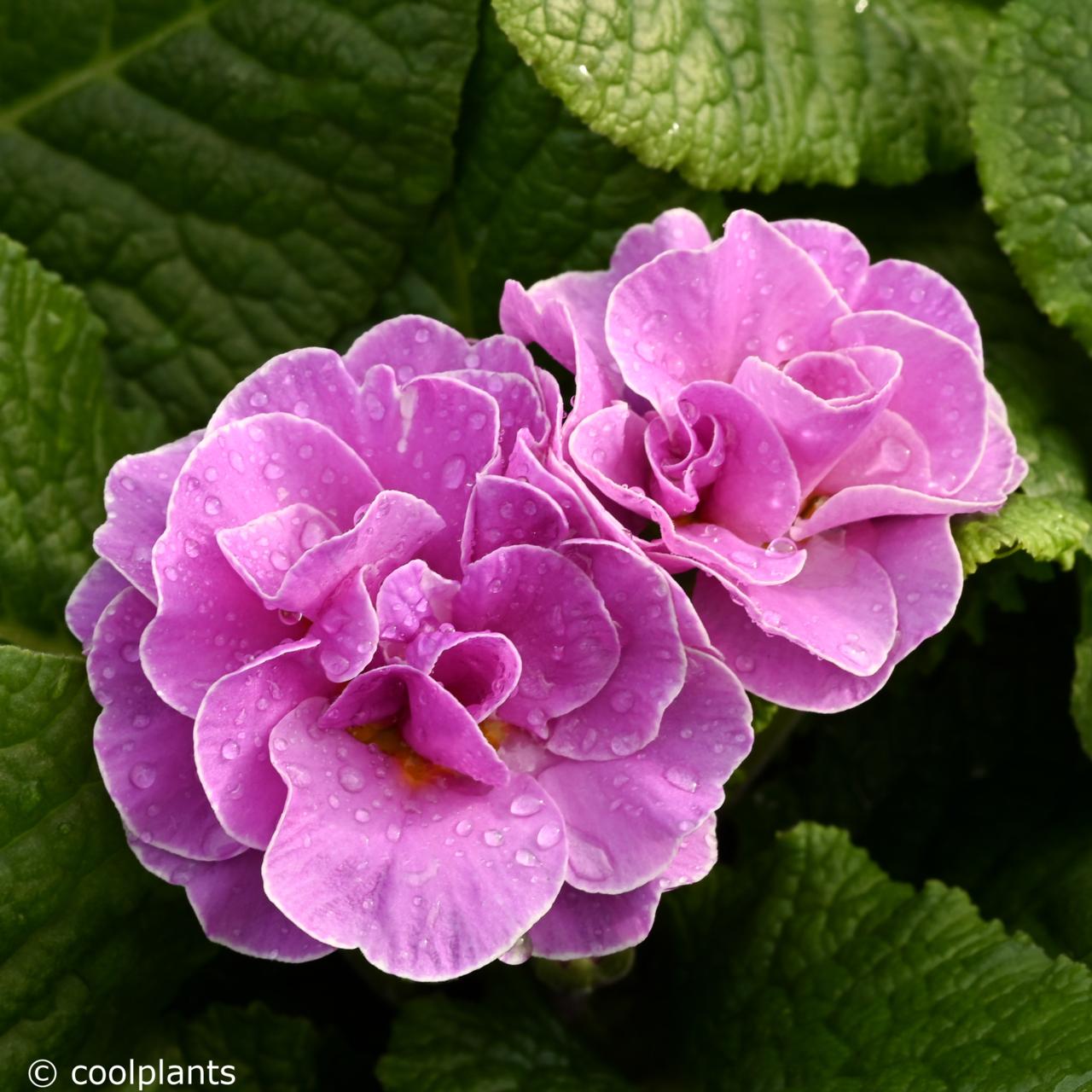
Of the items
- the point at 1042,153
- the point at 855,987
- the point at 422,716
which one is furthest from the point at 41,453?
the point at 1042,153

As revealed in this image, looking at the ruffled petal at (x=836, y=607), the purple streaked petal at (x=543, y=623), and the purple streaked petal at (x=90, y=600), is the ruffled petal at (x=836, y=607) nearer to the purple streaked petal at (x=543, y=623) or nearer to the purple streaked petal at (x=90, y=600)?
the purple streaked petal at (x=543, y=623)

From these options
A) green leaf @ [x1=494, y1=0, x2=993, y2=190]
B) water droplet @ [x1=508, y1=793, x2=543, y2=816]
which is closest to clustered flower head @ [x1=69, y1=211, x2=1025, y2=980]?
water droplet @ [x1=508, y1=793, x2=543, y2=816]

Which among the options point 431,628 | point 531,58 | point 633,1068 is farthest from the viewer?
point 633,1068

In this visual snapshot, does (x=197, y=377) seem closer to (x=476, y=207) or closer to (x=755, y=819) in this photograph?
(x=476, y=207)

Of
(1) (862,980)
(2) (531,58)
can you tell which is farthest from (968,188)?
(1) (862,980)

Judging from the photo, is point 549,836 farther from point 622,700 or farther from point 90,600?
point 90,600

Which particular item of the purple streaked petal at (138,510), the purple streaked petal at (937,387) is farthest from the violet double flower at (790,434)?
the purple streaked petal at (138,510)

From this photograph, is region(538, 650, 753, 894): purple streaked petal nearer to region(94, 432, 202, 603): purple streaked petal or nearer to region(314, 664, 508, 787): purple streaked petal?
Result: region(314, 664, 508, 787): purple streaked petal
